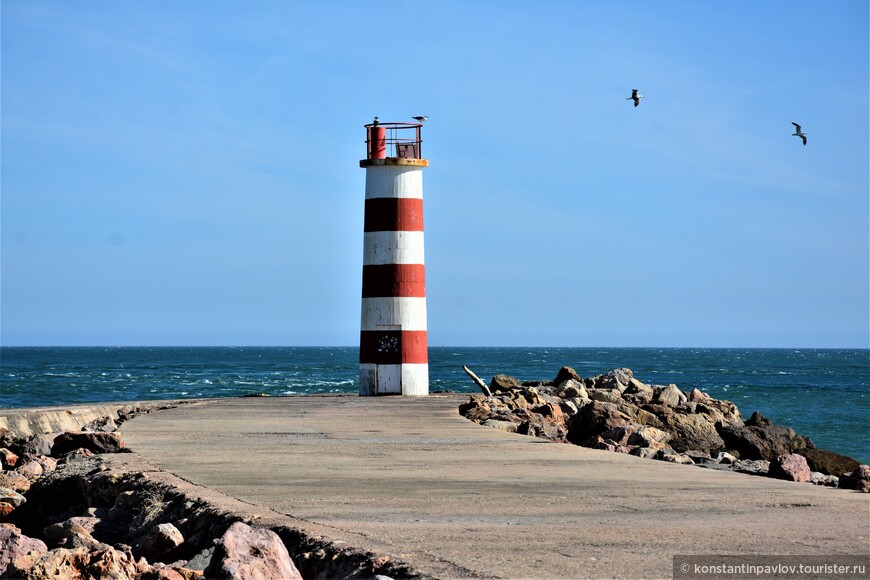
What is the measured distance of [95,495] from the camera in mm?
7758

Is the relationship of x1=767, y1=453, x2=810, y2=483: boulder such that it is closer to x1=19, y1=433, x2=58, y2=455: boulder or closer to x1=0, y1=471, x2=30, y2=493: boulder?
x1=0, y1=471, x2=30, y2=493: boulder

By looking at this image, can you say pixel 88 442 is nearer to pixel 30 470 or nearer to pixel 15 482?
pixel 30 470

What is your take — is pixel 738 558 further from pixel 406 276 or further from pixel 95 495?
pixel 406 276

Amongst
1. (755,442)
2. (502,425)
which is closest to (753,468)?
(502,425)

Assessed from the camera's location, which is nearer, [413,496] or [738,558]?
[738,558]

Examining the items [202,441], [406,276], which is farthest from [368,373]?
[202,441]

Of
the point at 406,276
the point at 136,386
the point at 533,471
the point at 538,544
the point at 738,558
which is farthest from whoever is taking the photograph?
the point at 136,386

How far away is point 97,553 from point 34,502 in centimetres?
319

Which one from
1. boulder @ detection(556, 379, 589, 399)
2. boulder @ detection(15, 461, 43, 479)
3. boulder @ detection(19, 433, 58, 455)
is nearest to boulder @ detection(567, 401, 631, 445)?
boulder @ detection(556, 379, 589, 399)

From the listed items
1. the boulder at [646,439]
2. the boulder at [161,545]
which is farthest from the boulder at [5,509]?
the boulder at [646,439]

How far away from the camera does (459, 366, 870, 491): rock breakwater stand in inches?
405

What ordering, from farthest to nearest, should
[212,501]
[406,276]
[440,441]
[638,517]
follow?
[406,276]
[440,441]
[212,501]
[638,517]

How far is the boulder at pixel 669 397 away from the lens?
17303 millimetres

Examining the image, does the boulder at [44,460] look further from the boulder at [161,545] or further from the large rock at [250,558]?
the large rock at [250,558]
